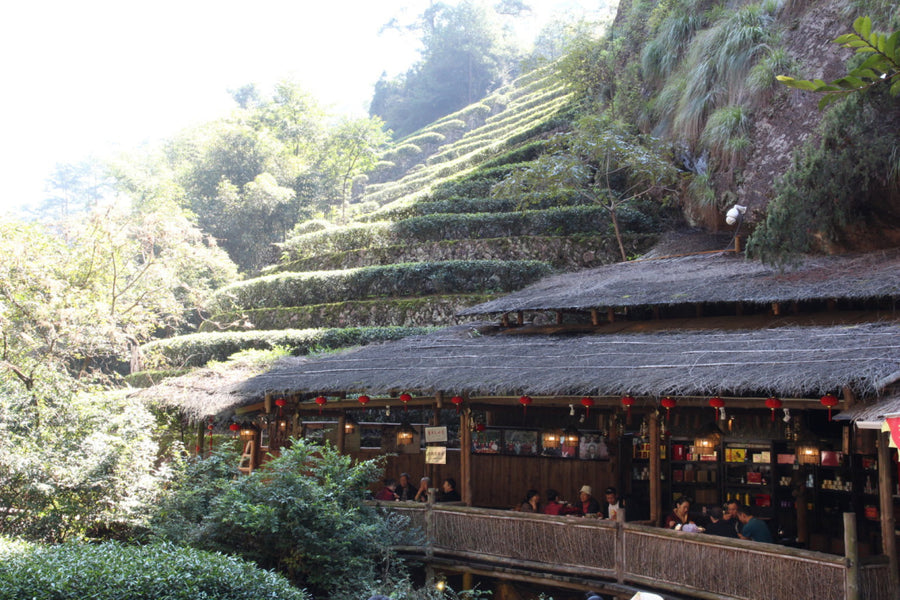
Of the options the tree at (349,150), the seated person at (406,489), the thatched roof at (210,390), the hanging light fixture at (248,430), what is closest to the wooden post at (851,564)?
the seated person at (406,489)

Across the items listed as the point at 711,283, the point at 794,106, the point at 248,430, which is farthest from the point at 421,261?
the point at 711,283

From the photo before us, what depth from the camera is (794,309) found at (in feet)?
37.3

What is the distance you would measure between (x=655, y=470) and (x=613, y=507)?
0.74 metres

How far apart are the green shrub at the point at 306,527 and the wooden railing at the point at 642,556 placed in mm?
858

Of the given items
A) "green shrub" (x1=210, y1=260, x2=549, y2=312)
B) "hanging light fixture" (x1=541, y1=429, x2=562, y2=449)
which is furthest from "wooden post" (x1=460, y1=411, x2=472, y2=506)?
"green shrub" (x1=210, y1=260, x2=549, y2=312)

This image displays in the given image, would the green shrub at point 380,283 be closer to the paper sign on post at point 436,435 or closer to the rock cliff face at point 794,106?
the rock cliff face at point 794,106

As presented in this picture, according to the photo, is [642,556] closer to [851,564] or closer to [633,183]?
[851,564]

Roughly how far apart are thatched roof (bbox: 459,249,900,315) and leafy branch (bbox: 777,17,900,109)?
2532mm

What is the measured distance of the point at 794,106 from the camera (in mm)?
15477

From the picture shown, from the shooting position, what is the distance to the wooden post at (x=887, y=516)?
7379mm

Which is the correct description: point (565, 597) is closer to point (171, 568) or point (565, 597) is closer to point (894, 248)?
point (171, 568)

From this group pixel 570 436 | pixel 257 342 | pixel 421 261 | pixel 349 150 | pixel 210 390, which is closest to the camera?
pixel 570 436

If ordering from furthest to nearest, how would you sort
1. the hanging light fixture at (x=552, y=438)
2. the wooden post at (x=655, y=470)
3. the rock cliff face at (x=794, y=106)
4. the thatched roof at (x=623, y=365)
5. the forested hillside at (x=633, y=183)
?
1. the rock cliff face at (x=794, y=106)
2. the hanging light fixture at (x=552, y=438)
3. the forested hillside at (x=633, y=183)
4. the wooden post at (x=655, y=470)
5. the thatched roof at (x=623, y=365)

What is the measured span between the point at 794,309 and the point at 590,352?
3197mm
